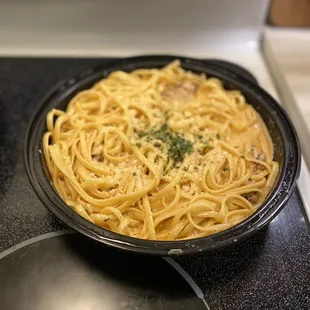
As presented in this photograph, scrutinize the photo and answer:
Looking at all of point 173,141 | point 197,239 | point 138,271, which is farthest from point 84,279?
point 173,141

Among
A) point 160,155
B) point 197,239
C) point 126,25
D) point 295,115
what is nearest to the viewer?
point 197,239

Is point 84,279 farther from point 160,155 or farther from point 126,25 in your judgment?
point 126,25

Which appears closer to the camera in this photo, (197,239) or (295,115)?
(197,239)

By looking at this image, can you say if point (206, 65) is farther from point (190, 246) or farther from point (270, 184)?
point (190, 246)

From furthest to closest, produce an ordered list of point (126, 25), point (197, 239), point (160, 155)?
point (126, 25), point (160, 155), point (197, 239)

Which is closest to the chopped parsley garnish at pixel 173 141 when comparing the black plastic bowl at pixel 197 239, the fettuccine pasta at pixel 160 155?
the fettuccine pasta at pixel 160 155

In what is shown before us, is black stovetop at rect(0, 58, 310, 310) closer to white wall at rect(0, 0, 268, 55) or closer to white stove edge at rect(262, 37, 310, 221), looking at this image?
white stove edge at rect(262, 37, 310, 221)
